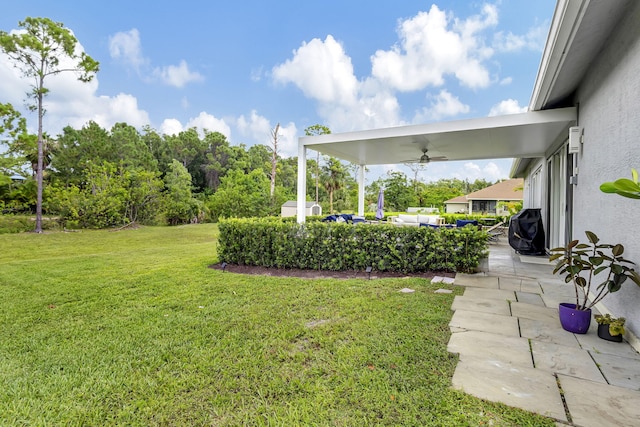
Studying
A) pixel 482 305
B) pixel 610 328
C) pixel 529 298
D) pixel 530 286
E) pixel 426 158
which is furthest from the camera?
pixel 426 158

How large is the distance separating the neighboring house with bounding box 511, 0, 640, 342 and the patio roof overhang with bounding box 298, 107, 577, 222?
62 cm

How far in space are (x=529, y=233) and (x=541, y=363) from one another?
5.85 metres

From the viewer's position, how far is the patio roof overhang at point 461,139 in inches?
231

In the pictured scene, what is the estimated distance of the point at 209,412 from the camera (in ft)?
6.64

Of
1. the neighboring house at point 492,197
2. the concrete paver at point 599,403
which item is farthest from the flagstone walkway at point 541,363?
the neighboring house at point 492,197

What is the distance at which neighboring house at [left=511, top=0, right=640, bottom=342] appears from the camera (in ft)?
9.50

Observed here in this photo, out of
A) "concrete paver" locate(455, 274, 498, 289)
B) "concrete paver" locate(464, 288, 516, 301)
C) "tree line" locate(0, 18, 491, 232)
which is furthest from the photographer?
"tree line" locate(0, 18, 491, 232)

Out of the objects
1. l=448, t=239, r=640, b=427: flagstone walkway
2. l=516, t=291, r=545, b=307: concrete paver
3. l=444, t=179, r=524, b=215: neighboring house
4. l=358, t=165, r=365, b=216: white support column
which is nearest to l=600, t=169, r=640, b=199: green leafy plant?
l=448, t=239, r=640, b=427: flagstone walkway

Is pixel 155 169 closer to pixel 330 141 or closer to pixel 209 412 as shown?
pixel 330 141

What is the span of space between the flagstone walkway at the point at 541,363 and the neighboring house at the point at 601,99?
0.56 m

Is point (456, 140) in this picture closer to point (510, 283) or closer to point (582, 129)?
point (582, 129)

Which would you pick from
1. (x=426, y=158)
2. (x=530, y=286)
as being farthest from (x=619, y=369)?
(x=426, y=158)

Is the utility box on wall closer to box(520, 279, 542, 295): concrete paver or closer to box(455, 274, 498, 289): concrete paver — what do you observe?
box(520, 279, 542, 295): concrete paver

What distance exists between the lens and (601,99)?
12.5 feet
